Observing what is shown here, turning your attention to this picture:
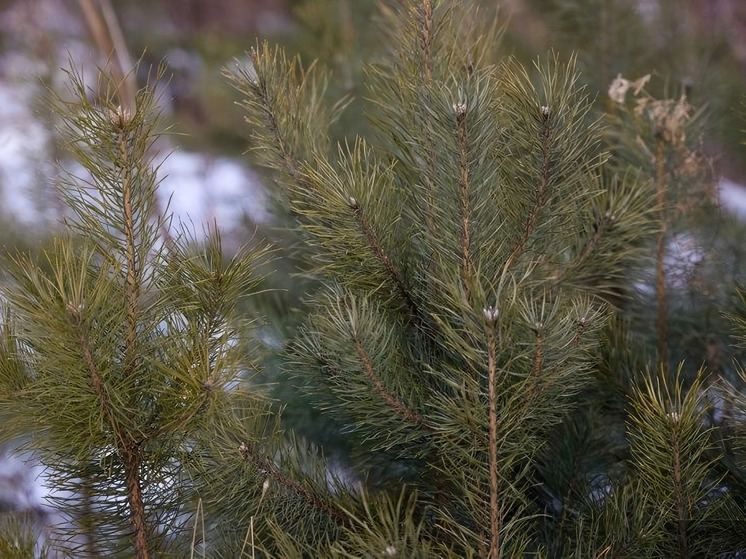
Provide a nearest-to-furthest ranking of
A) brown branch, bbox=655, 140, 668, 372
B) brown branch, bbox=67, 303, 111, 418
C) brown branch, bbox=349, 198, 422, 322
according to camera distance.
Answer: brown branch, bbox=67, 303, 111, 418, brown branch, bbox=349, 198, 422, 322, brown branch, bbox=655, 140, 668, 372

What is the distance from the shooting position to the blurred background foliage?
833mm

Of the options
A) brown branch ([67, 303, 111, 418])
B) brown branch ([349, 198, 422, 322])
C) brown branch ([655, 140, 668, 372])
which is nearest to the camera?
brown branch ([67, 303, 111, 418])

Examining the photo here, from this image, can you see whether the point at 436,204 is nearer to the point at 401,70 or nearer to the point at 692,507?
the point at 401,70

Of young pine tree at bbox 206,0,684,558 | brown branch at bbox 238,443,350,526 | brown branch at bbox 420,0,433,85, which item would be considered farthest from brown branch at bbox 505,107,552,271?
brown branch at bbox 238,443,350,526

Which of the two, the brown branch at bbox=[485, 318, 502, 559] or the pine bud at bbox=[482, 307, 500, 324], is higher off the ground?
the pine bud at bbox=[482, 307, 500, 324]

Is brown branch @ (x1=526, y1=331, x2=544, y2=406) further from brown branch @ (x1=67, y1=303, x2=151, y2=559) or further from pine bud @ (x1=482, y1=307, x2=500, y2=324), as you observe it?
brown branch @ (x1=67, y1=303, x2=151, y2=559)

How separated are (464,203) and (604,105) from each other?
1.98ft

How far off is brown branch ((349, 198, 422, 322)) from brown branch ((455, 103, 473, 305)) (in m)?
0.07

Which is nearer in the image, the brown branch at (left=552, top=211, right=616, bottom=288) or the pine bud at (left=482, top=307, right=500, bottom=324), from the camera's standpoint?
the pine bud at (left=482, top=307, right=500, bottom=324)

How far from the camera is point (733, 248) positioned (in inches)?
37.1

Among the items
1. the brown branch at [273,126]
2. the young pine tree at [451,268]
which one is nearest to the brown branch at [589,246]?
the young pine tree at [451,268]

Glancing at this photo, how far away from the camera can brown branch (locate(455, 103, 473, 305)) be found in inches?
19.7

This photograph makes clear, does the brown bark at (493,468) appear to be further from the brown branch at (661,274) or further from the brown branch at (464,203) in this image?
the brown branch at (661,274)

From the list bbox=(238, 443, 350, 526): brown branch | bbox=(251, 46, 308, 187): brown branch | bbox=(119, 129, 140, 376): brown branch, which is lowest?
bbox=(238, 443, 350, 526): brown branch
